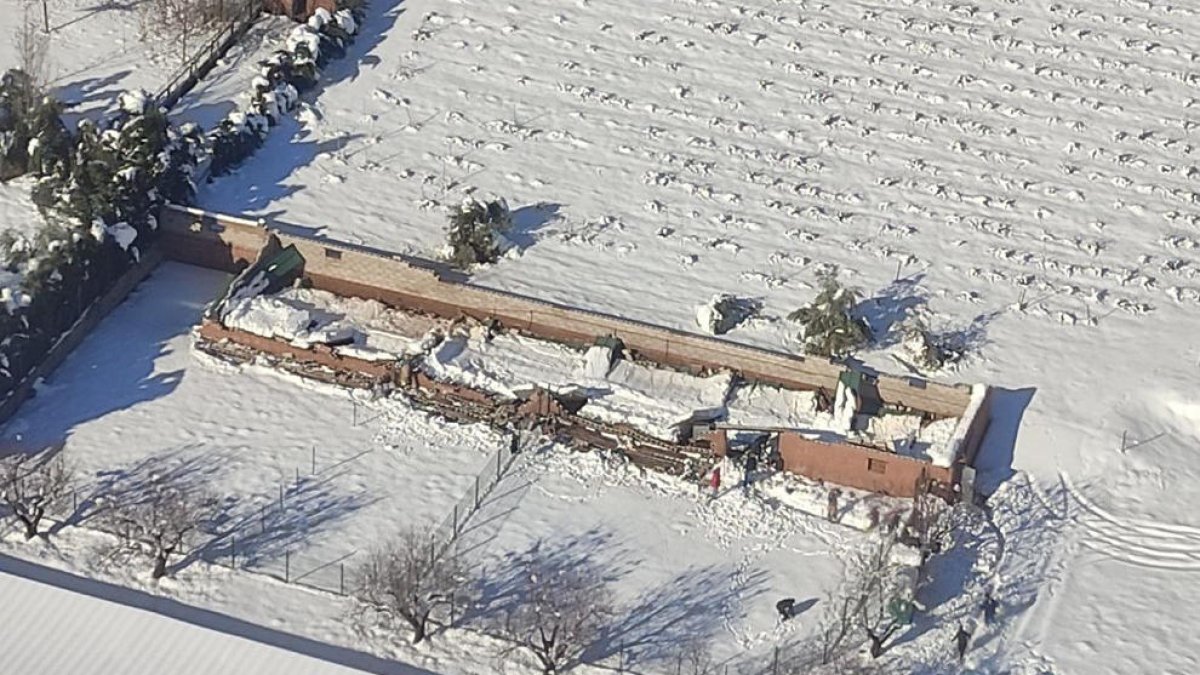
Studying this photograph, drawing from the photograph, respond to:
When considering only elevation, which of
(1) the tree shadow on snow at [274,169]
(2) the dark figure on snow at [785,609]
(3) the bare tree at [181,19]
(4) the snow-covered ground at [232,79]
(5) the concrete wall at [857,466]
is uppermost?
(3) the bare tree at [181,19]

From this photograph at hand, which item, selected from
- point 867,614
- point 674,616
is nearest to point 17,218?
point 674,616

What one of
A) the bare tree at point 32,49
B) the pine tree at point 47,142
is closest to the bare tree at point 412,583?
the pine tree at point 47,142

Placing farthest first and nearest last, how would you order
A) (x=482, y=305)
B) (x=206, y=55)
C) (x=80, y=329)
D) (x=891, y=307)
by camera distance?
(x=206, y=55), (x=891, y=307), (x=482, y=305), (x=80, y=329)

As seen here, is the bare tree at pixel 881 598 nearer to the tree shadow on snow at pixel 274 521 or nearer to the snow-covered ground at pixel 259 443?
the snow-covered ground at pixel 259 443

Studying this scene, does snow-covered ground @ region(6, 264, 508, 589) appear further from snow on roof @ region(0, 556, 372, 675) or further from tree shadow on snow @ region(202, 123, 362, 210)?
tree shadow on snow @ region(202, 123, 362, 210)

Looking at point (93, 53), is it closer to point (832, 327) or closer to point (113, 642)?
point (832, 327)

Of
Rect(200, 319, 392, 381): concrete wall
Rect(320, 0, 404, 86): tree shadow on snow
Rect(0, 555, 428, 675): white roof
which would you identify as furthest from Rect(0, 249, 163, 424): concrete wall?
Rect(320, 0, 404, 86): tree shadow on snow
